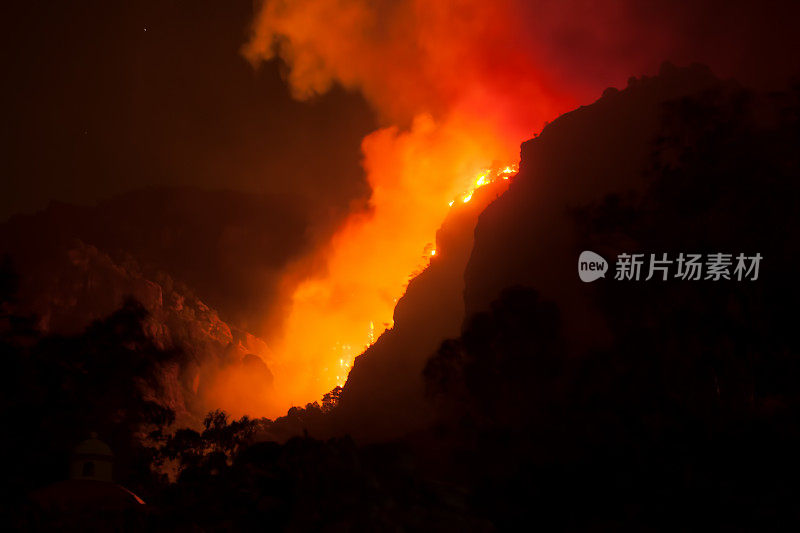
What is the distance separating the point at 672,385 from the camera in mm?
30422

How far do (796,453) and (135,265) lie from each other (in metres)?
91.6

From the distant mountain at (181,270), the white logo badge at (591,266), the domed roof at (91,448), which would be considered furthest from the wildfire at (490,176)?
the domed roof at (91,448)

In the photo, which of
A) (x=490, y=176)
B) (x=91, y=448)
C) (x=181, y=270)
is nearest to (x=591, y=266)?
(x=490, y=176)

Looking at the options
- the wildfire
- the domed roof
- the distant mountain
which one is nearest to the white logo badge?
the wildfire

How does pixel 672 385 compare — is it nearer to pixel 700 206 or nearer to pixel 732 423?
pixel 732 423

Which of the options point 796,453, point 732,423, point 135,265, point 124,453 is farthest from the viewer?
point 135,265

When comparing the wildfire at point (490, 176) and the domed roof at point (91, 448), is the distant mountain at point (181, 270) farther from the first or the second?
the wildfire at point (490, 176)

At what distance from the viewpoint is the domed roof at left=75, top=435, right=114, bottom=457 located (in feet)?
122

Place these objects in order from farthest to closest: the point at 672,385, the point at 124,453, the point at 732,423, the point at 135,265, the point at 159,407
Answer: the point at 135,265 → the point at 159,407 → the point at 124,453 → the point at 672,385 → the point at 732,423

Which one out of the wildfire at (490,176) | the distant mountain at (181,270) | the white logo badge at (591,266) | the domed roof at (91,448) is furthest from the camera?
the distant mountain at (181,270)

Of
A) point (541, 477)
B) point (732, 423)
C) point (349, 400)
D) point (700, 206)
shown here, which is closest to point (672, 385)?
point (732, 423)

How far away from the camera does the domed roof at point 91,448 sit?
3706 cm

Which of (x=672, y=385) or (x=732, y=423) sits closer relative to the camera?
(x=732, y=423)

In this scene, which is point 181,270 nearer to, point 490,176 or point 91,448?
point 490,176
